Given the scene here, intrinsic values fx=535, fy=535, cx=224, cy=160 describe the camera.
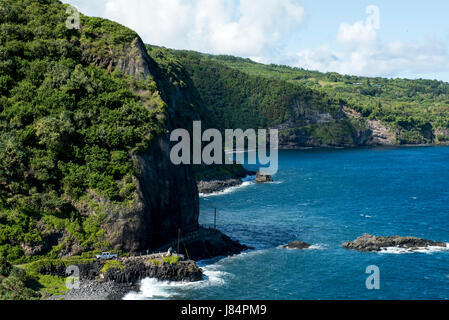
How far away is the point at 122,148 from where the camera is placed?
85.0 metres

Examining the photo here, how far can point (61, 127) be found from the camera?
270 ft

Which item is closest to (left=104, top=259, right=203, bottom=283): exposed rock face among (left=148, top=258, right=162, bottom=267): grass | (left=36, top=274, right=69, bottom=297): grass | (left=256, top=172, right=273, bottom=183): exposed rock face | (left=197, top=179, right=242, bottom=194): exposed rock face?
(left=148, top=258, right=162, bottom=267): grass

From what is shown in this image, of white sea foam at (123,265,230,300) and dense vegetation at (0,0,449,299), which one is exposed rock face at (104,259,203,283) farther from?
dense vegetation at (0,0,449,299)

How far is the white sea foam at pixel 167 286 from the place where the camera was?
7088cm

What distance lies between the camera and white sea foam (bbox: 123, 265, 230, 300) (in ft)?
233

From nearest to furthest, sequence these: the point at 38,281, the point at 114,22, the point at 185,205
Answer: the point at 38,281, the point at 185,205, the point at 114,22

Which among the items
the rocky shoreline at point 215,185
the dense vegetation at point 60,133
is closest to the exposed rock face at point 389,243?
the dense vegetation at point 60,133

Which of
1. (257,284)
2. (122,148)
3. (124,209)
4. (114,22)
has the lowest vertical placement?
(257,284)

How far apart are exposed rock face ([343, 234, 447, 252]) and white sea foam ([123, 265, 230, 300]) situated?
91.2 ft

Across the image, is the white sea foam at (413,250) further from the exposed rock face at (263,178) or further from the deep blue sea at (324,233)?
the exposed rock face at (263,178)

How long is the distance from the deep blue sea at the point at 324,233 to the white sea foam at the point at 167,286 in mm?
139
